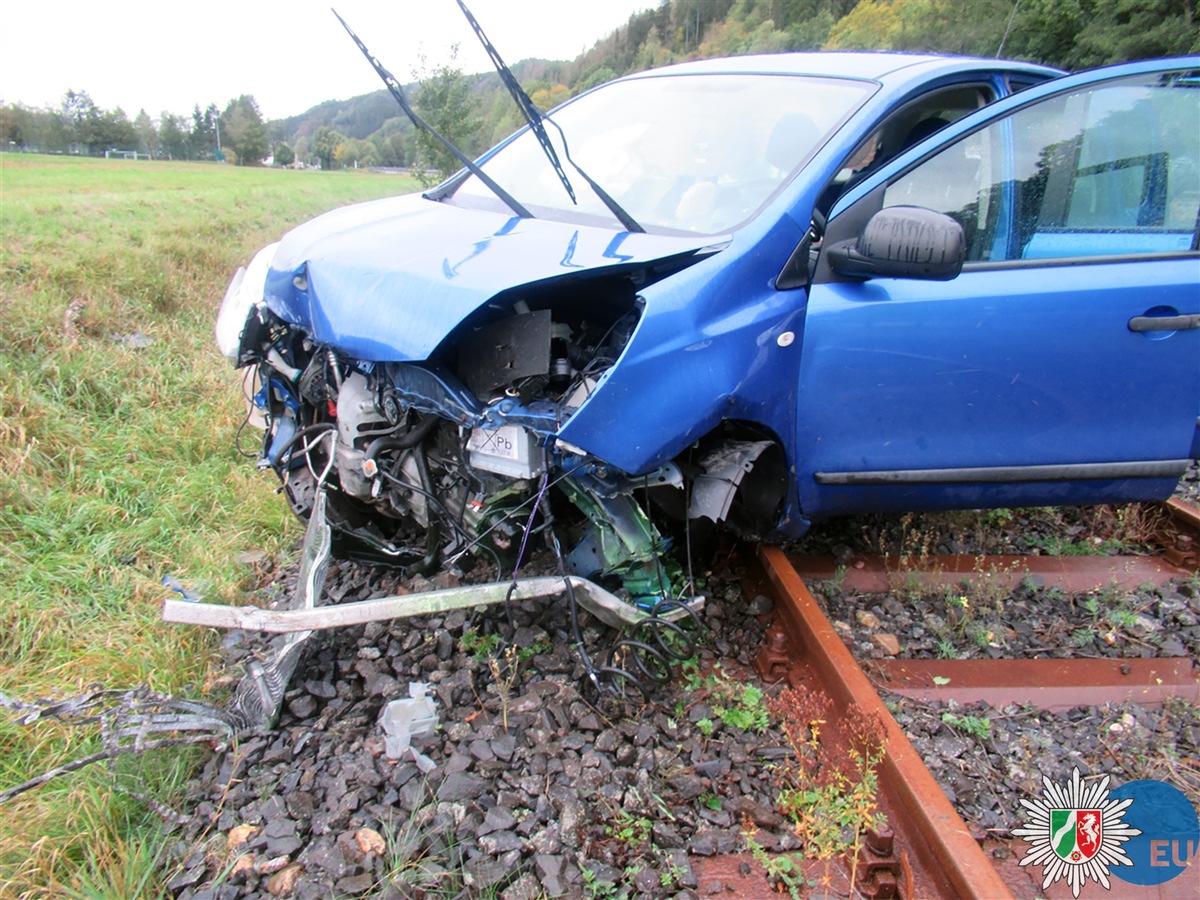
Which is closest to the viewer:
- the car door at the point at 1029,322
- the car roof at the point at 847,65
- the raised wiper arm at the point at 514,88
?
the raised wiper arm at the point at 514,88

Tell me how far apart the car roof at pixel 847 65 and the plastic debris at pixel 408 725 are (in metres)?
2.68

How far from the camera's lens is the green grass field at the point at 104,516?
207 centimetres

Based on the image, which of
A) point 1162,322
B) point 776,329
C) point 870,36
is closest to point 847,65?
point 776,329

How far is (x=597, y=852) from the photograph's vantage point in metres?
1.93

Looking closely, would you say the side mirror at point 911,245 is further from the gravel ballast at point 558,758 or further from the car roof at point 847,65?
the gravel ballast at point 558,758

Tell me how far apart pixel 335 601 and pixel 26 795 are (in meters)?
1.13

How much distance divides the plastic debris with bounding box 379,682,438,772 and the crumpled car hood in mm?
1056

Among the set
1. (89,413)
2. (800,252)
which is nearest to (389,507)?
(800,252)

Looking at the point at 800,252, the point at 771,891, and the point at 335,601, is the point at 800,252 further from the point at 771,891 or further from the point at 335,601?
the point at 335,601

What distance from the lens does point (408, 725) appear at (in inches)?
89.8

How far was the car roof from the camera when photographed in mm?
2869

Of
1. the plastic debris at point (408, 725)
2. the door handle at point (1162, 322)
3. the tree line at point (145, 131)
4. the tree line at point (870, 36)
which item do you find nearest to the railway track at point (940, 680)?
the plastic debris at point (408, 725)

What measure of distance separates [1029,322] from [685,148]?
139cm

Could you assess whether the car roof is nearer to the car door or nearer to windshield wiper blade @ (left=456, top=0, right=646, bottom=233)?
the car door
